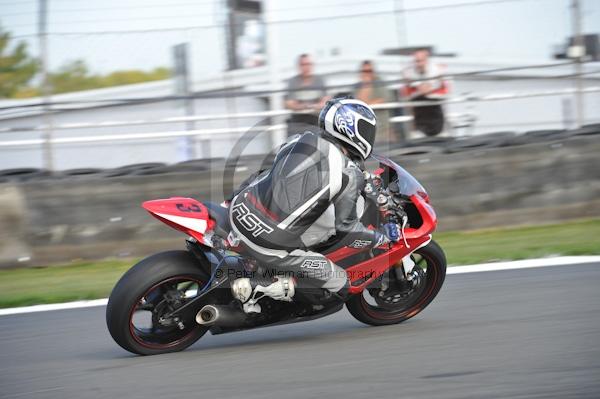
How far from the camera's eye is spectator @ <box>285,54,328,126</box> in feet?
31.7

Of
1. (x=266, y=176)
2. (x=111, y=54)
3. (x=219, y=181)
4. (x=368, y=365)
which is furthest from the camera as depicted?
(x=111, y=54)

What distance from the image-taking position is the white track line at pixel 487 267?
23.4ft

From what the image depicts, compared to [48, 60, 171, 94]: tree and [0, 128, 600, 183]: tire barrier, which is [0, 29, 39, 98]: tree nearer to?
[48, 60, 171, 94]: tree

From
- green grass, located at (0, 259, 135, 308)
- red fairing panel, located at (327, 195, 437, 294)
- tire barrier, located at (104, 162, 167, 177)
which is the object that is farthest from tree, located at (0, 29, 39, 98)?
red fairing panel, located at (327, 195, 437, 294)

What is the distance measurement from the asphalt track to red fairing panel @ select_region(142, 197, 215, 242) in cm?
83

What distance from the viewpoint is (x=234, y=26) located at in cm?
1009

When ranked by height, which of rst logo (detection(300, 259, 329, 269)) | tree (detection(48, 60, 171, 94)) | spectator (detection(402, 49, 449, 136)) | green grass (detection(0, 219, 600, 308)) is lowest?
green grass (detection(0, 219, 600, 308))

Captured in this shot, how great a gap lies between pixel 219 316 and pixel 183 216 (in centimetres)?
69

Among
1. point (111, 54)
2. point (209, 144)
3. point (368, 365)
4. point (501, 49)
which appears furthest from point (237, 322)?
point (501, 49)

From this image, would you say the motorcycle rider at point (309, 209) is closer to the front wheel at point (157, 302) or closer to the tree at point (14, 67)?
the front wheel at point (157, 302)

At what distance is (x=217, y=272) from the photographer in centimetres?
530

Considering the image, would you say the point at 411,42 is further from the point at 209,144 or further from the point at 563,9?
the point at 209,144

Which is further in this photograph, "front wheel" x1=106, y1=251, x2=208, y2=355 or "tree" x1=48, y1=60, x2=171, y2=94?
"tree" x1=48, y1=60, x2=171, y2=94

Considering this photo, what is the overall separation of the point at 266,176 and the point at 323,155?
422mm
